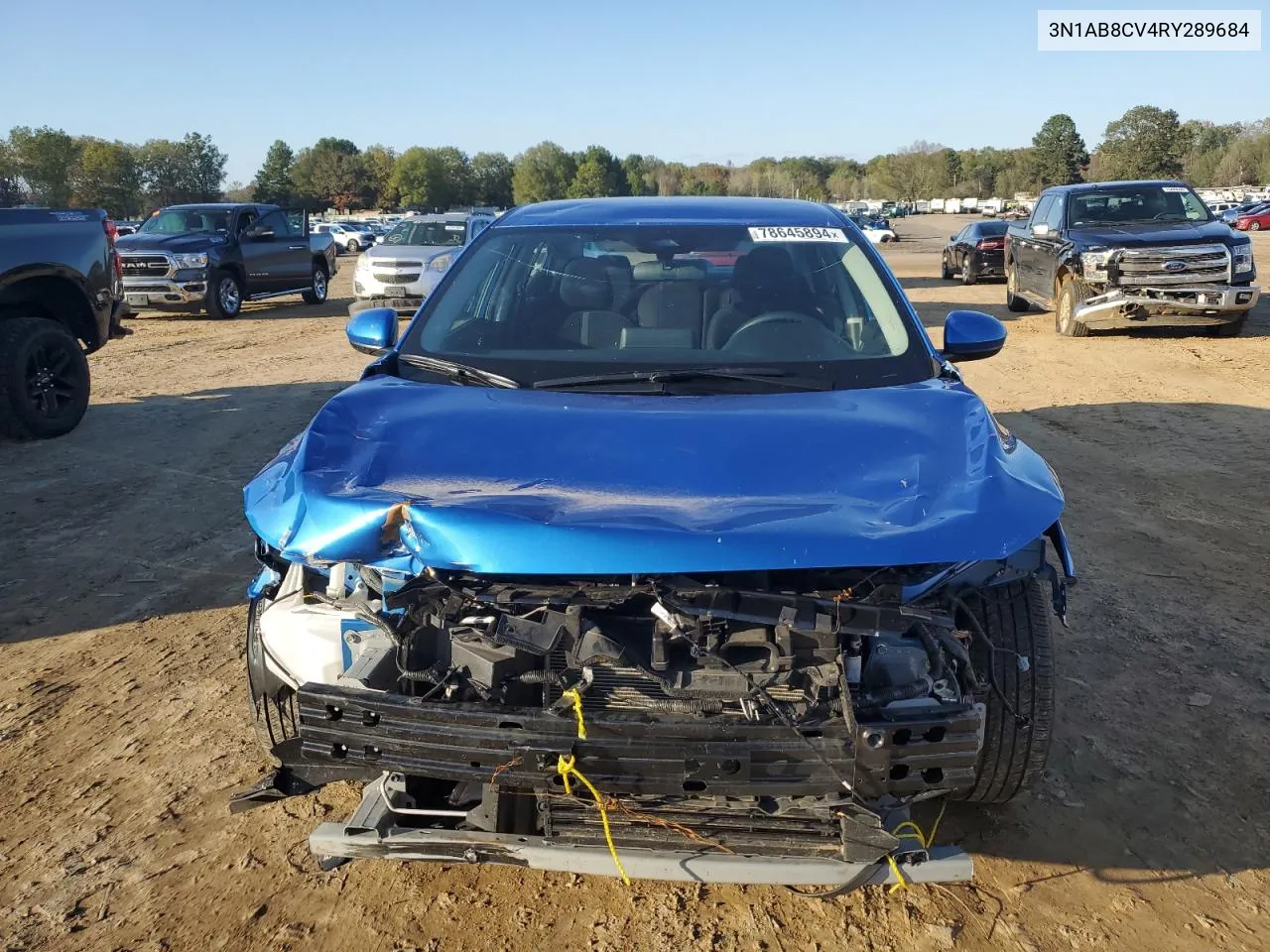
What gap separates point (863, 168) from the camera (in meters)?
166

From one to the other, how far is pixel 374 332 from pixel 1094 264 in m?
10.5

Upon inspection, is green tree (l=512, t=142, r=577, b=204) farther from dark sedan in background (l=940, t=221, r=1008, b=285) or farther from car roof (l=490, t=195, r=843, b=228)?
car roof (l=490, t=195, r=843, b=228)

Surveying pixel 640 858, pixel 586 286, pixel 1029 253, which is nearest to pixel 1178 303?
pixel 1029 253

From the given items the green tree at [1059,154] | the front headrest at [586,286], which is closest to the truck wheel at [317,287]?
the front headrest at [586,286]

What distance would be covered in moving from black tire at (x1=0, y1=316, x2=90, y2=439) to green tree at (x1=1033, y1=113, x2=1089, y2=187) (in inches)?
3555

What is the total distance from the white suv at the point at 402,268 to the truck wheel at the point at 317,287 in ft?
12.6

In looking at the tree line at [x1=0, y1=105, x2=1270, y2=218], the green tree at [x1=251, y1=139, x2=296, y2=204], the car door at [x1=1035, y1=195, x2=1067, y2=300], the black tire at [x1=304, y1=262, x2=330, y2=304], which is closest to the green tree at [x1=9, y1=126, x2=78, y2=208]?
the tree line at [x1=0, y1=105, x2=1270, y2=218]

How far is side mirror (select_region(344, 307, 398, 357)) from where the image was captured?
3766 millimetres

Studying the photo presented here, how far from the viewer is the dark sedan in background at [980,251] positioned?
21141 mm

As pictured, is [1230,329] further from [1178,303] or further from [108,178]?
[108,178]

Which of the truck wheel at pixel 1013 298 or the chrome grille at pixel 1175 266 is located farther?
→ the truck wheel at pixel 1013 298

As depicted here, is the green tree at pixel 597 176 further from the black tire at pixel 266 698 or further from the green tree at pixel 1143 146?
the black tire at pixel 266 698

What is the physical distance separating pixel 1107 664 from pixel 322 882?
295 centimetres

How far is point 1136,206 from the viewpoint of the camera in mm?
12461
